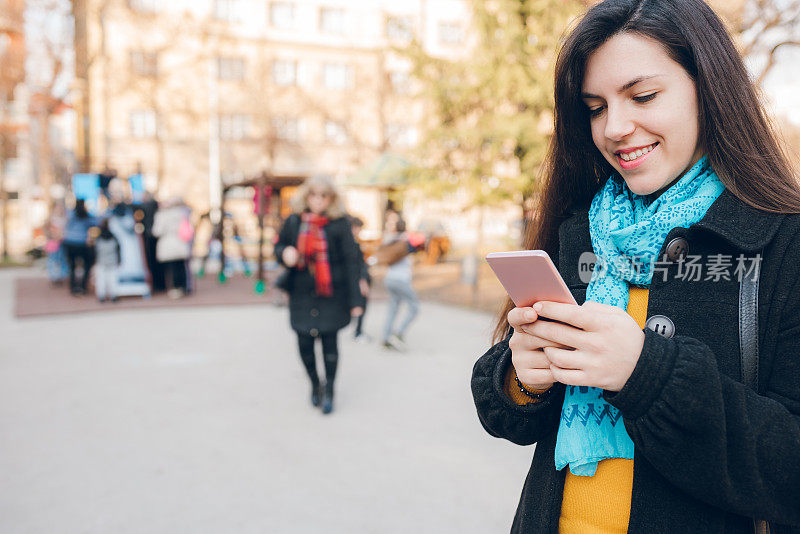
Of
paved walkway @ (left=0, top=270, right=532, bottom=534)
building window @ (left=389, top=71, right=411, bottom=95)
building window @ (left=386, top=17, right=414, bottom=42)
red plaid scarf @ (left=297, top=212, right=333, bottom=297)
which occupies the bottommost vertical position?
paved walkway @ (left=0, top=270, right=532, bottom=534)

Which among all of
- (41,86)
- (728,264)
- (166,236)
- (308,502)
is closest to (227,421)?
(308,502)

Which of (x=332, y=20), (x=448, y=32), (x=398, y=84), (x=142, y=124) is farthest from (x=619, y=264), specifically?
(x=448, y=32)

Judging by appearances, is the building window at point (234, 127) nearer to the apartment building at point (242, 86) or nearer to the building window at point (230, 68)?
the apartment building at point (242, 86)

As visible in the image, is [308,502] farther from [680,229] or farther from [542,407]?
[680,229]

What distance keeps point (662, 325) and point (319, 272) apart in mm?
4399

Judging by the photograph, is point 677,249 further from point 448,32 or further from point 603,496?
point 448,32

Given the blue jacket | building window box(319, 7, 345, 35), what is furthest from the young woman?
building window box(319, 7, 345, 35)

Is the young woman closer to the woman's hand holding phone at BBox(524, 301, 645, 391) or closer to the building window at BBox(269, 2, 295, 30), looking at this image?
the woman's hand holding phone at BBox(524, 301, 645, 391)

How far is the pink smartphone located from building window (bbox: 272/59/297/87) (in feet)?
115

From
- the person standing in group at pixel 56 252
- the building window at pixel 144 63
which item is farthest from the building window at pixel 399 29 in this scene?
the building window at pixel 144 63

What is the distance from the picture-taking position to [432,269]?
18.5 meters

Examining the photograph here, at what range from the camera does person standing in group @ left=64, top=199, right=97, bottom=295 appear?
12.0m

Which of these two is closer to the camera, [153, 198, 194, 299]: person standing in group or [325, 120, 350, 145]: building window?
[153, 198, 194, 299]: person standing in group

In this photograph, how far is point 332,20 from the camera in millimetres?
35781
